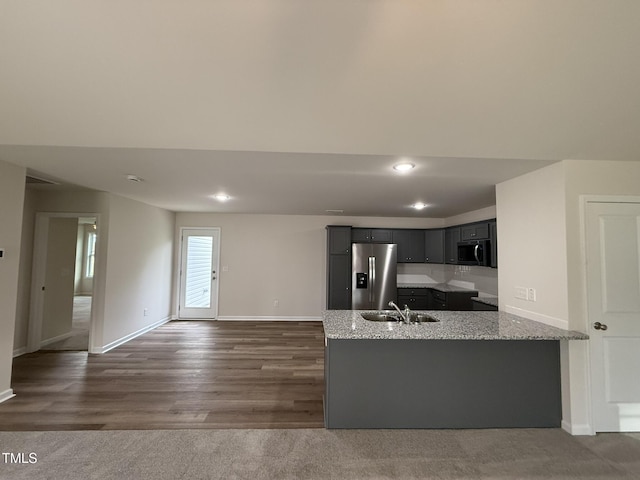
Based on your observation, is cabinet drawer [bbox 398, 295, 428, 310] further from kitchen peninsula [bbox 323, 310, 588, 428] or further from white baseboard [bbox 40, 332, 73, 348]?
white baseboard [bbox 40, 332, 73, 348]

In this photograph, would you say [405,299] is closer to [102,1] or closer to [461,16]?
[461,16]

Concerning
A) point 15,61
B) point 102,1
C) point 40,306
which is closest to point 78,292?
point 40,306

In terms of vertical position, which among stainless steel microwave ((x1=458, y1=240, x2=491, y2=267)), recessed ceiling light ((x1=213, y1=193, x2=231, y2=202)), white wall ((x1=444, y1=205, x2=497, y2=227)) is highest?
recessed ceiling light ((x1=213, y1=193, x2=231, y2=202))

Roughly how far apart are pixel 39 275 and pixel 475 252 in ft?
21.4

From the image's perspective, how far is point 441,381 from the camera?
2.47 m

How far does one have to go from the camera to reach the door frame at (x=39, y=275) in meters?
4.13

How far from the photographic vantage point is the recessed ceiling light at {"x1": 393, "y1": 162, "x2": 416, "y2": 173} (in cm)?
266

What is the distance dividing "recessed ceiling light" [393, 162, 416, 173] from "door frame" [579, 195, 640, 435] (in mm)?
1453

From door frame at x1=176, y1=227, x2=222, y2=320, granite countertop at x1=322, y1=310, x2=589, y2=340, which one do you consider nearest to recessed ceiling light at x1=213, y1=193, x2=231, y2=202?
door frame at x1=176, y1=227, x2=222, y2=320

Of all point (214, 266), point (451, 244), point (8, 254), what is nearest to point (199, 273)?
point (214, 266)

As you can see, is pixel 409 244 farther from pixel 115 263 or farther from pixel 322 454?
pixel 115 263

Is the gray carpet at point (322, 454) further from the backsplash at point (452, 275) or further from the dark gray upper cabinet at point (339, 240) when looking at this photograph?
the dark gray upper cabinet at point (339, 240)

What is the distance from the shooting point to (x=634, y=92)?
1758 millimetres

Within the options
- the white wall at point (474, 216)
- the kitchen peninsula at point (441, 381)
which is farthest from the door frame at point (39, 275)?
the white wall at point (474, 216)
